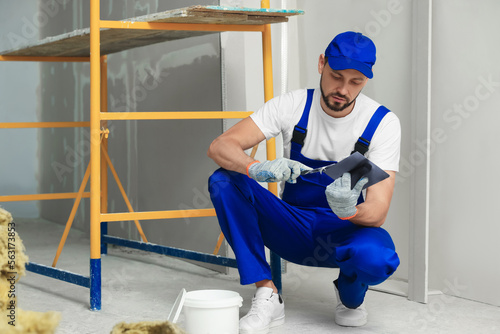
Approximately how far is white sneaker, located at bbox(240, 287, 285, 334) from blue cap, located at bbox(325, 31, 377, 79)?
2.70 ft

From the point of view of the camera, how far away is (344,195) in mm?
1959

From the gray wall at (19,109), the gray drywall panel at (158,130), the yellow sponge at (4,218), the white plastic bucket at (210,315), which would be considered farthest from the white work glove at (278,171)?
the gray wall at (19,109)

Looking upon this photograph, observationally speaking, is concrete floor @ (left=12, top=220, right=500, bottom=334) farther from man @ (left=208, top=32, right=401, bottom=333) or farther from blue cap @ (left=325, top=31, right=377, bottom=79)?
blue cap @ (left=325, top=31, right=377, bottom=79)

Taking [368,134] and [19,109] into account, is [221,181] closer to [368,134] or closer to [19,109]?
[368,134]

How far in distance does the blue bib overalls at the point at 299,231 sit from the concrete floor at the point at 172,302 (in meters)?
0.20

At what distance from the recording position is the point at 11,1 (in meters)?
5.41

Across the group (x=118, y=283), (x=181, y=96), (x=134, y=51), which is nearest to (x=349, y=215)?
(x=118, y=283)

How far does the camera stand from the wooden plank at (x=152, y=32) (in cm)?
227

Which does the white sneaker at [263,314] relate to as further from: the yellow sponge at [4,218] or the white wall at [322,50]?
the yellow sponge at [4,218]

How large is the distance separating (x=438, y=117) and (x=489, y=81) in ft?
0.89

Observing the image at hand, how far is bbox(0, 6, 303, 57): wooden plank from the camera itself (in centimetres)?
227

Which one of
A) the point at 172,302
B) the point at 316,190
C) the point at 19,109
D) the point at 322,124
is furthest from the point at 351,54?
the point at 19,109

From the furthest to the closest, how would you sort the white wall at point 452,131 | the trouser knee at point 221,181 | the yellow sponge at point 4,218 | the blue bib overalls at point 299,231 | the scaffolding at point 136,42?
the white wall at point 452,131
the scaffolding at point 136,42
the trouser knee at point 221,181
the blue bib overalls at point 299,231
the yellow sponge at point 4,218

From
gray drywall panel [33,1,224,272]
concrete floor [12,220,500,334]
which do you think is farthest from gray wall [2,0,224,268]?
concrete floor [12,220,500,334]
